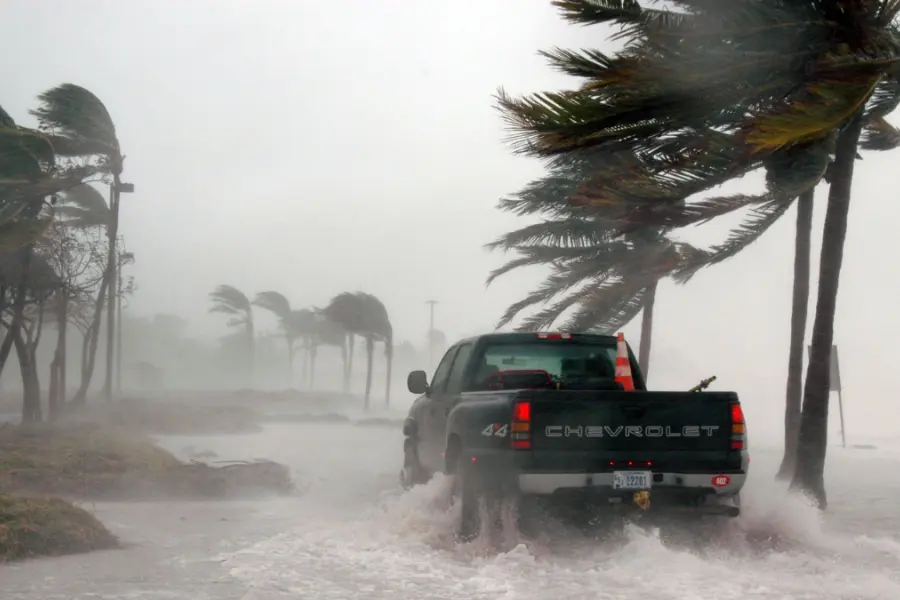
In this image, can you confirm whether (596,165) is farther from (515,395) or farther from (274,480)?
(515,395)

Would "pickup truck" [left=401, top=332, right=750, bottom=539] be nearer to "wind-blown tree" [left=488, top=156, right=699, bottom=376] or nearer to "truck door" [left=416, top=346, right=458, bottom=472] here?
"truck door" [left=416, top=346, right=458, bottom=472]

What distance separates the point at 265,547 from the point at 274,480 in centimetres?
568

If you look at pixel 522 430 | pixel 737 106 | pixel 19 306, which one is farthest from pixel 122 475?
pixel 19 306

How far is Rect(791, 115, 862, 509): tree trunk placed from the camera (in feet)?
40.3

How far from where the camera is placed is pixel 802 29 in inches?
447

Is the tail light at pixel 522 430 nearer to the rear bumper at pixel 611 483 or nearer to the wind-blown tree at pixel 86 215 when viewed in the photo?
the rear bumper at pixel 611 483

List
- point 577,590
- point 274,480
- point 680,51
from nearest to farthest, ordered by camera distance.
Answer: point 577,590 → point 680,51 → point 274,480

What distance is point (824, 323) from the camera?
12.4m

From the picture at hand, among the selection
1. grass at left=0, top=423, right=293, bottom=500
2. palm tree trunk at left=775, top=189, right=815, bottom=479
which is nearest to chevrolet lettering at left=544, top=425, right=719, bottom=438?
grass at left=0, top=423, right=293, bottom=500

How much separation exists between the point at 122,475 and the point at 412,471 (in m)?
4.40

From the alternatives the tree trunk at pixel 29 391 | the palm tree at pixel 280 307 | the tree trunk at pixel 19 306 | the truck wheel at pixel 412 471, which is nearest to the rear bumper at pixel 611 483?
the truck wheel at pixel 412 471

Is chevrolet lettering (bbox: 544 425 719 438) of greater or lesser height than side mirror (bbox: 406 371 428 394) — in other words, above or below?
below

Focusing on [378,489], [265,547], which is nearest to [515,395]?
[265,547]

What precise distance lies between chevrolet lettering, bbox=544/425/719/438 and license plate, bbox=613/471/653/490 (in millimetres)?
297
